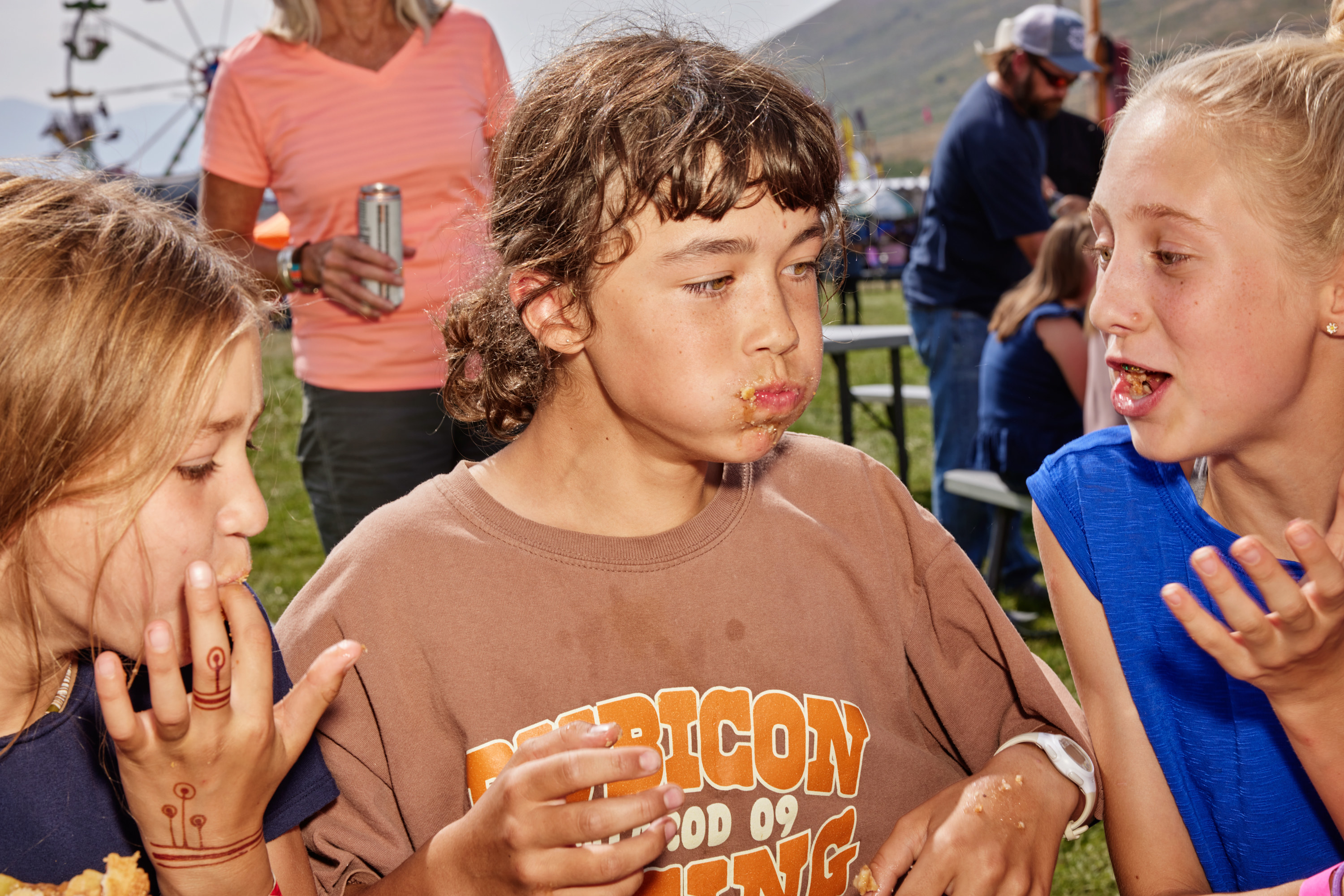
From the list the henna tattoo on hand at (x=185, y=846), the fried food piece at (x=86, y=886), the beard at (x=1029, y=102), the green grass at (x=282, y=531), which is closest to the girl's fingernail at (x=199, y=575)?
the henna tattoo on hand at (x=185, y=846)

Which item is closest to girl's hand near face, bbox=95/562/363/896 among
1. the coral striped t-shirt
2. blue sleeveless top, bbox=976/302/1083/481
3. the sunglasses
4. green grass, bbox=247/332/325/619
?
the coral striped t-shirt

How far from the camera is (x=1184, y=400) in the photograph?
1496 millimetres

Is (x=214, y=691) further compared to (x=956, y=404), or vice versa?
(x=956, y=404)

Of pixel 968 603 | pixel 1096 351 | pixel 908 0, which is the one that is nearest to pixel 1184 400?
pixel 968 603

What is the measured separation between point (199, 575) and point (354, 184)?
65.1 inches

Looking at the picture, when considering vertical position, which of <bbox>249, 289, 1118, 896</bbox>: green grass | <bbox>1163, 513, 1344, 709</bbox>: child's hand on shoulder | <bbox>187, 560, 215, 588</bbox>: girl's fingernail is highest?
<bbox>187, 560, 215, 588</bbox>: girl's fingernail

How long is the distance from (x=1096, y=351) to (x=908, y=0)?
18797 cm

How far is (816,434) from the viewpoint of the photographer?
4.57m

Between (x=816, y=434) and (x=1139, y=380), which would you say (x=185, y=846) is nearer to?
(x=1139, y=380)

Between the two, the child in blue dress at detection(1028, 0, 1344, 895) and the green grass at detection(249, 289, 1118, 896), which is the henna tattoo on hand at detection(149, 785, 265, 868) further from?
the child in blue dress at detection(1028, 0, 1344, 895)

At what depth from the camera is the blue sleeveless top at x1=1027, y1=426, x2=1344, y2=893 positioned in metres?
1.57

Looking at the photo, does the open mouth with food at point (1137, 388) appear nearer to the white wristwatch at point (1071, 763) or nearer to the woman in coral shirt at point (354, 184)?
the white wristwatch at point (1071, 763)

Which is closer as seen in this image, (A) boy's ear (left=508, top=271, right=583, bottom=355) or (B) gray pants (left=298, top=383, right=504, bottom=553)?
(A) boy's ear (left=508, top=271, right=583, bottom=355)

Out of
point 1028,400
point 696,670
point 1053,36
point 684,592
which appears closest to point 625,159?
point 684,592
